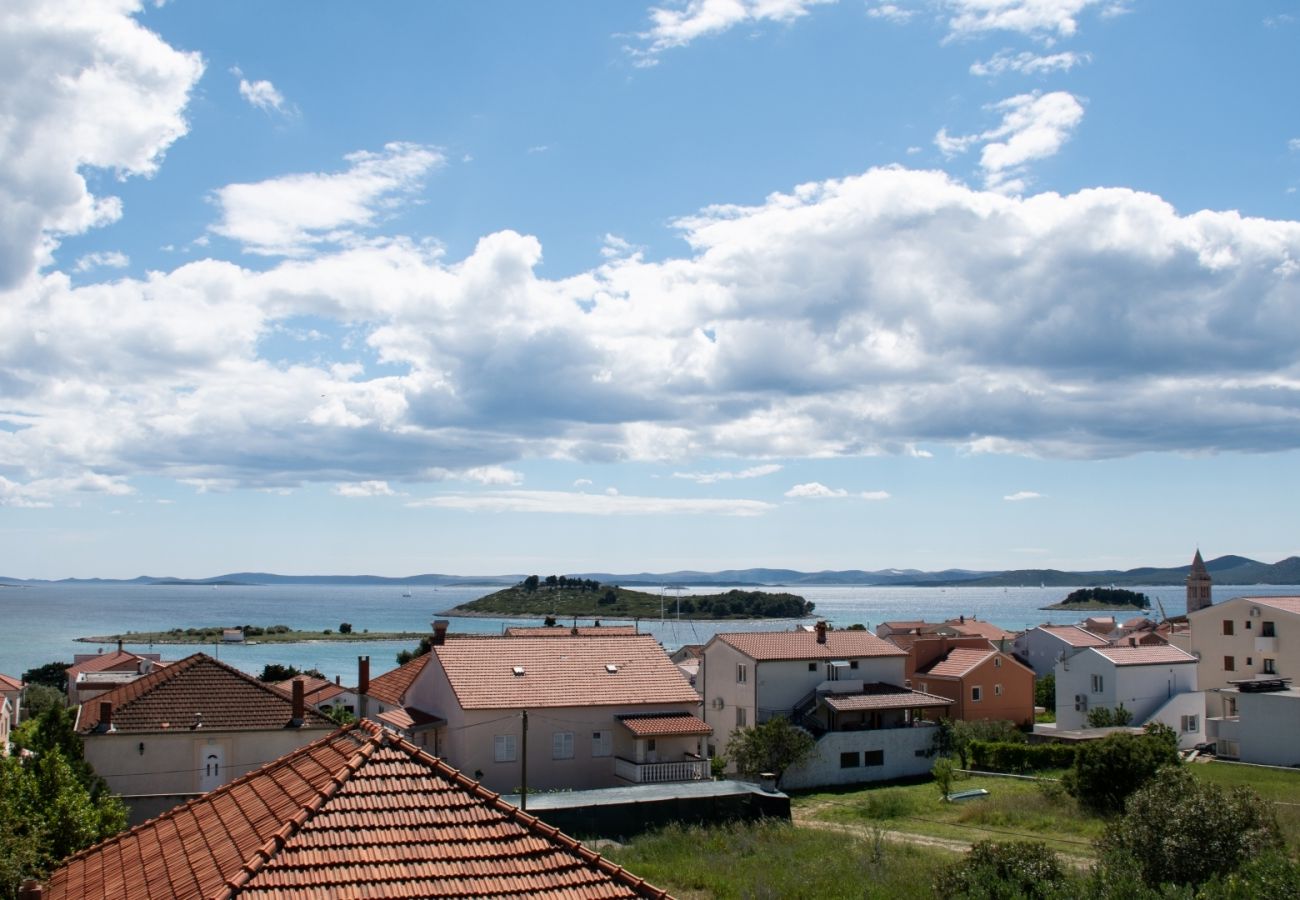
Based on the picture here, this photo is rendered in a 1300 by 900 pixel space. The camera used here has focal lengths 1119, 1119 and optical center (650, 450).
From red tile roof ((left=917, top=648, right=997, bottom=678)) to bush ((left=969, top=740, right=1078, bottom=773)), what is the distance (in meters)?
12.7

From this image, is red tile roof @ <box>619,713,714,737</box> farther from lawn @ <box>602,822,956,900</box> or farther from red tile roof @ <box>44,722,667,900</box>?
red tile roof @ <box>44,722,667,900</box>

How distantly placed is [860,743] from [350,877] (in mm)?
41975

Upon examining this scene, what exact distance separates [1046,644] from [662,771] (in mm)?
49973

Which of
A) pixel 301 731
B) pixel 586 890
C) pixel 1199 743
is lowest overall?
pixel 1199 743

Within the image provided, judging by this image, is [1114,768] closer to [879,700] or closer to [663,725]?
[663,725]

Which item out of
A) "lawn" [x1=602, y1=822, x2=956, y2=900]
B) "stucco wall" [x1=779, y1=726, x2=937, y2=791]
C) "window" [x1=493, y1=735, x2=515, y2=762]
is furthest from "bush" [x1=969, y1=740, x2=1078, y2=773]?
"window" [x1=493, y1=735, x2=515, y2=762]

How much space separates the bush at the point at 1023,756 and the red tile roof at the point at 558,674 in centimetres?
1324

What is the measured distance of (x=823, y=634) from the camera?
55094 millimetres

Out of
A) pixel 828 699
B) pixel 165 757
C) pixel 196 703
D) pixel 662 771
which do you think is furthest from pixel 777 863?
pixel 828 699

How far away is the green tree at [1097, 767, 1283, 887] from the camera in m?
19.5

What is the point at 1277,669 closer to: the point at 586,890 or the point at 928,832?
the point at 928,832

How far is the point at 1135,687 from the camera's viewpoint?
2251 inches

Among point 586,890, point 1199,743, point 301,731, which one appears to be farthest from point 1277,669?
point 586,890

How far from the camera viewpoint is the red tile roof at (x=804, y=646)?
173 feet
